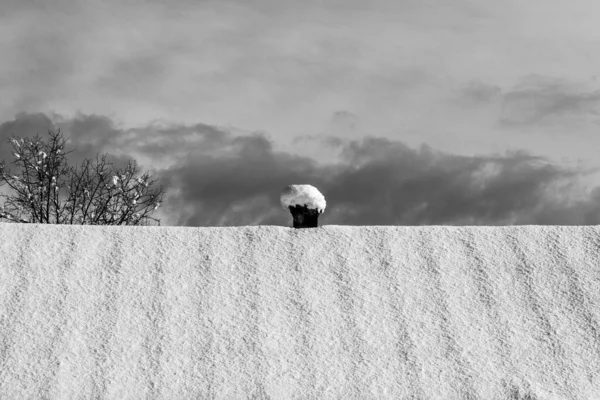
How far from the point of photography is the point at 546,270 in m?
11.9

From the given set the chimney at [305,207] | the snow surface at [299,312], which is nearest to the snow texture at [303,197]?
the chimney at [305,207]

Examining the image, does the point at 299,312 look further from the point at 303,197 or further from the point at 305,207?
the point at 303,197

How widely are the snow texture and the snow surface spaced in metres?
0.53

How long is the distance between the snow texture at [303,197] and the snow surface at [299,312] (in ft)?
1.75

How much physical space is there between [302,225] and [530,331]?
4.10 metres

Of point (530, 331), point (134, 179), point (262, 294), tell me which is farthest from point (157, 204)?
point (530, 331)

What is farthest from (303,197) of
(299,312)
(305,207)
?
(299,312)

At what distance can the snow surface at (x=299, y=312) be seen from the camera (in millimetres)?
9625

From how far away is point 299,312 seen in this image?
424 inches

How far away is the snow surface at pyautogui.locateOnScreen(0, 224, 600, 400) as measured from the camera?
962 centimetres

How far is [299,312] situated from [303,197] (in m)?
2.66

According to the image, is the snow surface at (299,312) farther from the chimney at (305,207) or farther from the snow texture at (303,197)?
the snow texture at (303,197)

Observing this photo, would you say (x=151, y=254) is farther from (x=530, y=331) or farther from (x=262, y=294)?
(x=530, y=331)

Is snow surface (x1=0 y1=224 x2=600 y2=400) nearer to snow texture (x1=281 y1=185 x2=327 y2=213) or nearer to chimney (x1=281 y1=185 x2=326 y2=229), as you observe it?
chimney (x1=281 y1=185 x2=326 y2=229)
